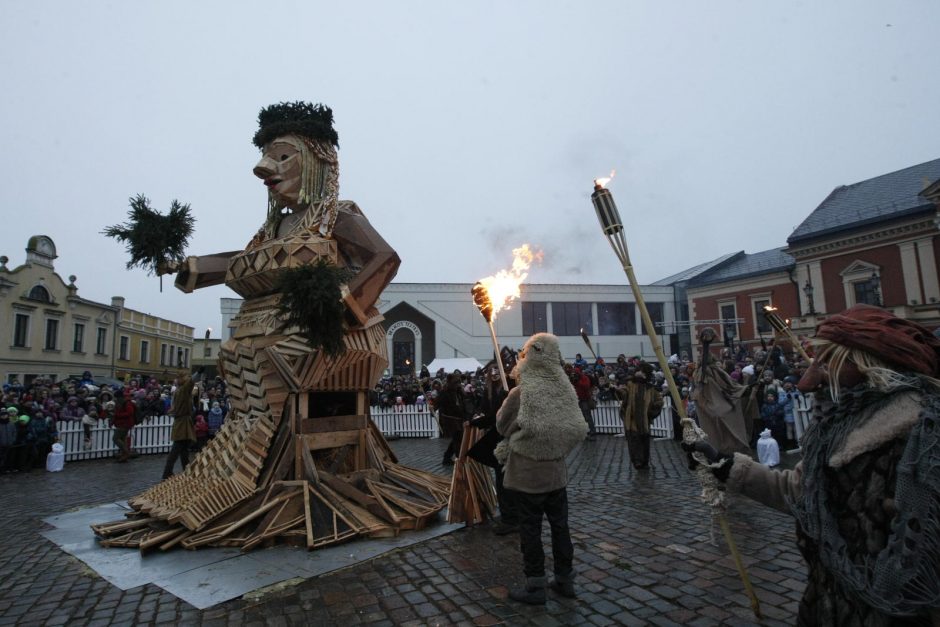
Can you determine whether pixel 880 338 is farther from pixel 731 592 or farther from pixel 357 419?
pixel 357 419

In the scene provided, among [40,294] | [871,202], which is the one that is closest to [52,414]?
[40,294]

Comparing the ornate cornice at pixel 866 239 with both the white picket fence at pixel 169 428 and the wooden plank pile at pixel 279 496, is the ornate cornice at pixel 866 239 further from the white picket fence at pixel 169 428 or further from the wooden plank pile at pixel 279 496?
the wooden plank pile at pixel 279 496

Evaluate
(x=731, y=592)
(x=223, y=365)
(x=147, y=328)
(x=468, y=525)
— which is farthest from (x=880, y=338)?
(x=147, y=328)

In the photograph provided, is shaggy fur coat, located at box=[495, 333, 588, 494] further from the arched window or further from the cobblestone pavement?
the arched window

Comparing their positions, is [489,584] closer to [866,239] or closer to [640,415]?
[640,415]

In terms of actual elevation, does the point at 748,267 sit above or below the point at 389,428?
above

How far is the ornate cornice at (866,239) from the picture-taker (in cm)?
2502

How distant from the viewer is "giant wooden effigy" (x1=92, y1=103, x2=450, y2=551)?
15.9 feet

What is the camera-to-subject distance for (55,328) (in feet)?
101

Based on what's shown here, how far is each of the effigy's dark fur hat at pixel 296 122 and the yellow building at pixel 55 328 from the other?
2444cm

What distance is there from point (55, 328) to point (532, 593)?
3747 centimetres

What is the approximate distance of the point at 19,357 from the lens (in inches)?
1119

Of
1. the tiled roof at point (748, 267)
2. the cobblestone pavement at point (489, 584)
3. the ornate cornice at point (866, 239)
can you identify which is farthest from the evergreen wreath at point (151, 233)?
the tiled roof at point (748, 267)

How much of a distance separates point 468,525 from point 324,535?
152cm
